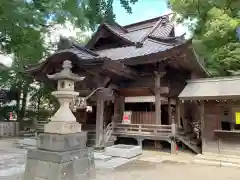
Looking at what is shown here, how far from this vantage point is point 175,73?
38.9 feet

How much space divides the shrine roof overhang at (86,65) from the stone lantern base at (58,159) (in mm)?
4313

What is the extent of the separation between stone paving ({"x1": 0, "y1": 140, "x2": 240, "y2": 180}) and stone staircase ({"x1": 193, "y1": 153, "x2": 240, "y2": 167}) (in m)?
0.40

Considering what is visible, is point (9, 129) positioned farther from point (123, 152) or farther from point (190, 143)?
point (190, 143)

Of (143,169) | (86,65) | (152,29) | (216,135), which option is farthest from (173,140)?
(152,29)

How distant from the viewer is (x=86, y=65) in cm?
969

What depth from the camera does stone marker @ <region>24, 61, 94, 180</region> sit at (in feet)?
16.7

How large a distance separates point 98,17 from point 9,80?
1489 cm

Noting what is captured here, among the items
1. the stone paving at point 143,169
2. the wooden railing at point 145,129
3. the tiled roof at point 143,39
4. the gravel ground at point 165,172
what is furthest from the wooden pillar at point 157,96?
the gravel ground at point 165,172

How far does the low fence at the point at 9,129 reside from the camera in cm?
1459

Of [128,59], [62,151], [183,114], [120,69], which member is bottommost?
[62,151]

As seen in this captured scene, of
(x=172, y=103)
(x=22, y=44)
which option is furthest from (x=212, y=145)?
(x=22, y=44)

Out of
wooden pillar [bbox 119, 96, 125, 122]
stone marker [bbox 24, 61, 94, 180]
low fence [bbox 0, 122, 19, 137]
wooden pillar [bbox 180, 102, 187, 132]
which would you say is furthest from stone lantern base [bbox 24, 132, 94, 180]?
low fence [bbox 0, 122, 19, 137]

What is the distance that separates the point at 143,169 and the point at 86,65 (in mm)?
5175

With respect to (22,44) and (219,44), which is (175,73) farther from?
(22,44)
